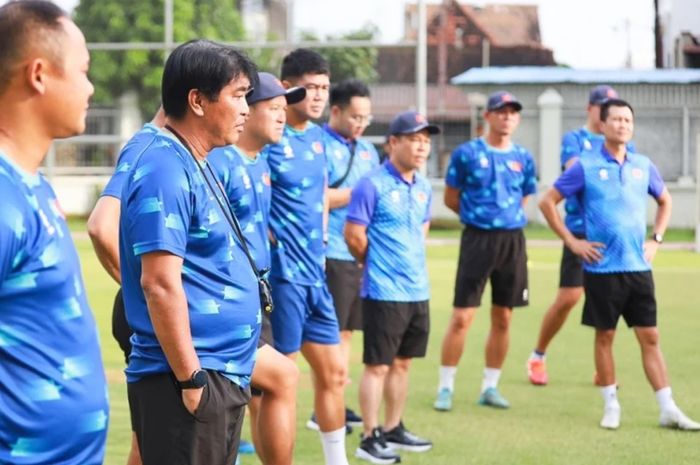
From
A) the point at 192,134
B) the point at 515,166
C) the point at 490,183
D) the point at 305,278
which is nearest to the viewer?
the point at 192,134

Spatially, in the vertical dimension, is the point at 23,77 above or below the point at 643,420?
above

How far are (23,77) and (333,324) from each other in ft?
13.7

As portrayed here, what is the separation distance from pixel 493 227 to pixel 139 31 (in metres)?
43.0

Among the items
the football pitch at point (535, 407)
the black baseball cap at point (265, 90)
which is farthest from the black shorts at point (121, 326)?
the football pitch at point (535, 407)

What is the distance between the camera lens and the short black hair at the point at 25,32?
3.44m

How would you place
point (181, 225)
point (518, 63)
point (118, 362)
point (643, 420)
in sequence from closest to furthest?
point (181, 225)
point (643, 420)
point (118, 362)
point (518, 63)

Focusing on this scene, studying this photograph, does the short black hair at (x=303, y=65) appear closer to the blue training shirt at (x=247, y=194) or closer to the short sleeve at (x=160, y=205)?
the blue training shirt at (x=247, y=194)

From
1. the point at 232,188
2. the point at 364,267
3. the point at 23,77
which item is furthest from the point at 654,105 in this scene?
the point at 23,77

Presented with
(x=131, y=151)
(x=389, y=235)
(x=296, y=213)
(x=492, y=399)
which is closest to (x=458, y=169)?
(x=492, y=399)

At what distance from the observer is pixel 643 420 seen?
30.6ft

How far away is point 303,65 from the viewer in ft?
26.4

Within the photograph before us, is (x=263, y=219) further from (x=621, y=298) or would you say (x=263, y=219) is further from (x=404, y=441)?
(x=621, y=298)

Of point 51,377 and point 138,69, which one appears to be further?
point 138,69

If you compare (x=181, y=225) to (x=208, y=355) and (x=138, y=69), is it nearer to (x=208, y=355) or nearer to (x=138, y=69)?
(x=208, y=355)
